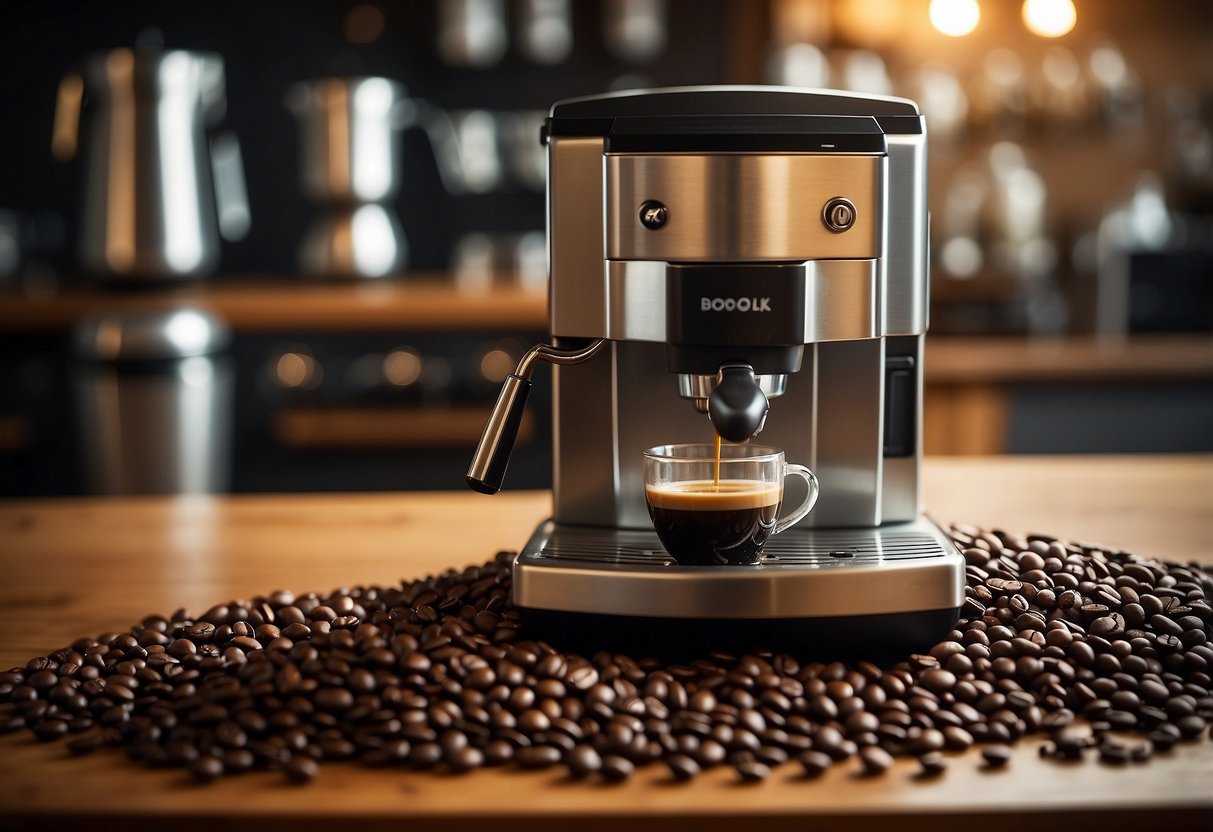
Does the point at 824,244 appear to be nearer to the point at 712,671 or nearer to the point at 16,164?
the point at 712,671

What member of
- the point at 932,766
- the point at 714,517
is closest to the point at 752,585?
the point at 714,517

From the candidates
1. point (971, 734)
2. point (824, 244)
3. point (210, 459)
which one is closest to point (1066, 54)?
point (210, 459)

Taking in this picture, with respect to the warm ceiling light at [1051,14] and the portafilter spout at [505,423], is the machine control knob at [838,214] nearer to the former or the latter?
the portafilter spout at [505,423]

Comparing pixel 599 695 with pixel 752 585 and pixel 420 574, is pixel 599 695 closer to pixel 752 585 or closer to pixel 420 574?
pixel 752 585

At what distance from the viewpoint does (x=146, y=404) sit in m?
2.47

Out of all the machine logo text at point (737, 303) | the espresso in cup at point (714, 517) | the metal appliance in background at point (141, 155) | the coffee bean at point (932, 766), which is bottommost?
the coffee bean at point (932, 766)

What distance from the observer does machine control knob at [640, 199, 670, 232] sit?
36.2 inches

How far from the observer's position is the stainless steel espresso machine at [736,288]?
89 cm

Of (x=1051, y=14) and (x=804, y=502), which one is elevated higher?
(x=1051, y=14)

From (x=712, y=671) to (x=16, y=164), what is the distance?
314 cm

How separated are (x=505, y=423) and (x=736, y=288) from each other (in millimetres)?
204

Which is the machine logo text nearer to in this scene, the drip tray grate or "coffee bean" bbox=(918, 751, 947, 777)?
the drip tray grate

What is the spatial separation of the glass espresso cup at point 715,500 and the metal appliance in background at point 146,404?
1762 millimetres

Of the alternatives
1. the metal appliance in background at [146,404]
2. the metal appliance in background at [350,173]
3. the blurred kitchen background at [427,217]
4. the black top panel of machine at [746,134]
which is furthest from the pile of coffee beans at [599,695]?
the metal appliance in background at [350,173]
